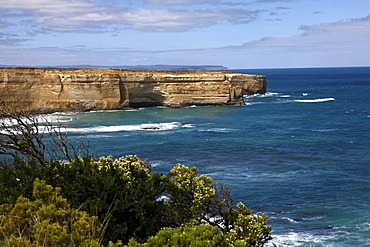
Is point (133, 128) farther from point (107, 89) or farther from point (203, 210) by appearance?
point (203, 210)

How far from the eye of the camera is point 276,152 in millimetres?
52562

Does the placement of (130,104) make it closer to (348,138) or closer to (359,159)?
(348,138)

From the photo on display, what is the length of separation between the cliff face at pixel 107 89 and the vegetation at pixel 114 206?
56614 millimetres

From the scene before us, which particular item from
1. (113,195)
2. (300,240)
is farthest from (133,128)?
(113,195)

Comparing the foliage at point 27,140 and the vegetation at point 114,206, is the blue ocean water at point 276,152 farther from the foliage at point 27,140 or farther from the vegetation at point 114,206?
the foliage at point 27,140

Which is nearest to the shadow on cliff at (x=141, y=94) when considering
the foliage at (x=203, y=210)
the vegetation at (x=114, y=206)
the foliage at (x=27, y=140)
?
the foliage at (x=27, y=140)

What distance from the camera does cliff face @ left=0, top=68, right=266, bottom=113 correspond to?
78.7m

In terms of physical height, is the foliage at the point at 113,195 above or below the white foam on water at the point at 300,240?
above

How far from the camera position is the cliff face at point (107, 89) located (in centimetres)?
7869

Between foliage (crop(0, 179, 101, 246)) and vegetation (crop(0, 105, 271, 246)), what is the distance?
2 centimetres

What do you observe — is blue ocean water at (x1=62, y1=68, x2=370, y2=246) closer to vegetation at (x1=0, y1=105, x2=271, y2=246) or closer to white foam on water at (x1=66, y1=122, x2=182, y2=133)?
white foam on water at (x1=66, y1=122, x2=182, y2=133)

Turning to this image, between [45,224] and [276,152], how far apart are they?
44.0m

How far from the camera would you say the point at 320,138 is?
61.7 metres

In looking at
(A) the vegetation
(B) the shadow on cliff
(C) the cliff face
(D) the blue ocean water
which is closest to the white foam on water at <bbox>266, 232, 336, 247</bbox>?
(D) the blue ocean water
